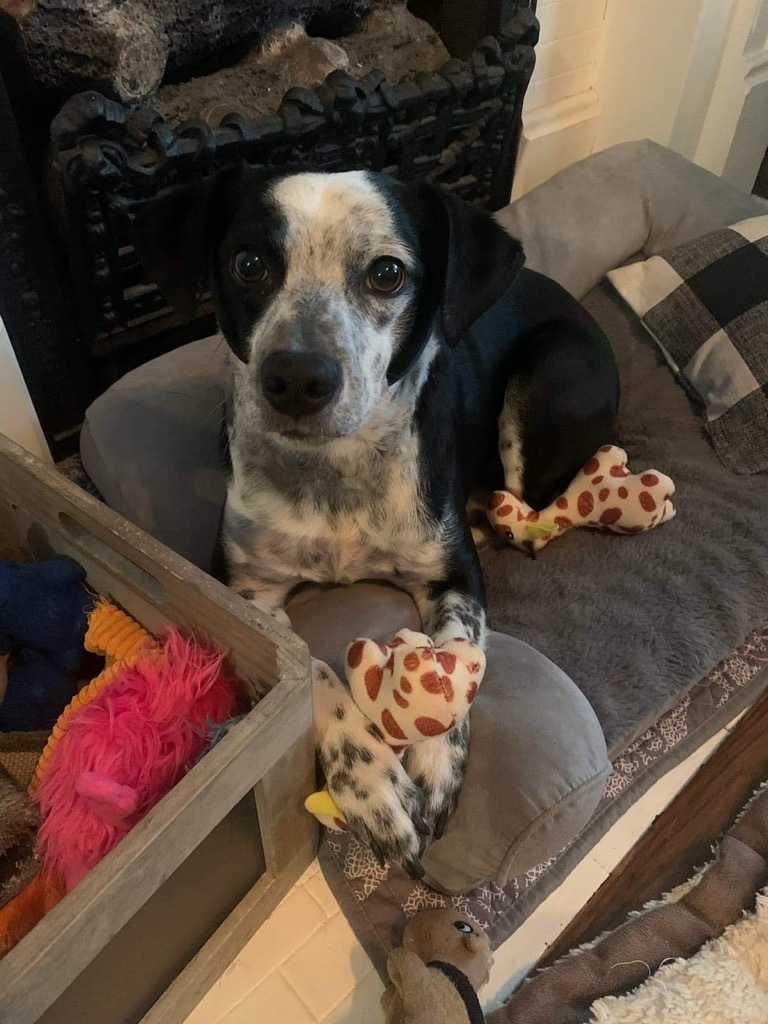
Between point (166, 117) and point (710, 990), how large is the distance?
2058mm

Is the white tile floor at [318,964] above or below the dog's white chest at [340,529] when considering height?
below

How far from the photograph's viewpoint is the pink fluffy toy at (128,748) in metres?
1.11

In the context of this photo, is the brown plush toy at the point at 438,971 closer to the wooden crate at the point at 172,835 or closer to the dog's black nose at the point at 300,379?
the wooden crate at the point at 172,835

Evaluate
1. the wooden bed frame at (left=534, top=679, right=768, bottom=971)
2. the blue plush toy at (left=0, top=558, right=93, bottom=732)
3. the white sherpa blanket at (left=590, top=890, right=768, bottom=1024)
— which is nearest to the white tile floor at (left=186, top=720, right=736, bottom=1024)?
the wooden bed frame at (left=534, top=679, right=768, bottom=971)

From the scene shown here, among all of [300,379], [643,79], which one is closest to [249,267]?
[300,379]

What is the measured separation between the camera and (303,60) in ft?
6.88

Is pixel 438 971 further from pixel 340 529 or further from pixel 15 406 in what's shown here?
pixel 15 406

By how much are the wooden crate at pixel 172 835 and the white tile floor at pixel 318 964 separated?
4 cm

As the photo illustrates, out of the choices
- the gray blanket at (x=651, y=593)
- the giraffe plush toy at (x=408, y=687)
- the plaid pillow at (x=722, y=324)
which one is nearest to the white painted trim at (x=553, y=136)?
the plaid pillow at (x=722, y=324)

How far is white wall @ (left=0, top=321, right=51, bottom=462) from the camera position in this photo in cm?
186

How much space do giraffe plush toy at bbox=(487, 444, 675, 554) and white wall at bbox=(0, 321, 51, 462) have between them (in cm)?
106

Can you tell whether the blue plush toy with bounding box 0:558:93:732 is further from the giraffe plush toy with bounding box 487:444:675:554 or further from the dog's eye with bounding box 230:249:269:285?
the giraffe plush toy with bounding box 487:444:675:554

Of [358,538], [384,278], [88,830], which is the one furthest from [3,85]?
[88,830]

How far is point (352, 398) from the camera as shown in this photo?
1.21m
